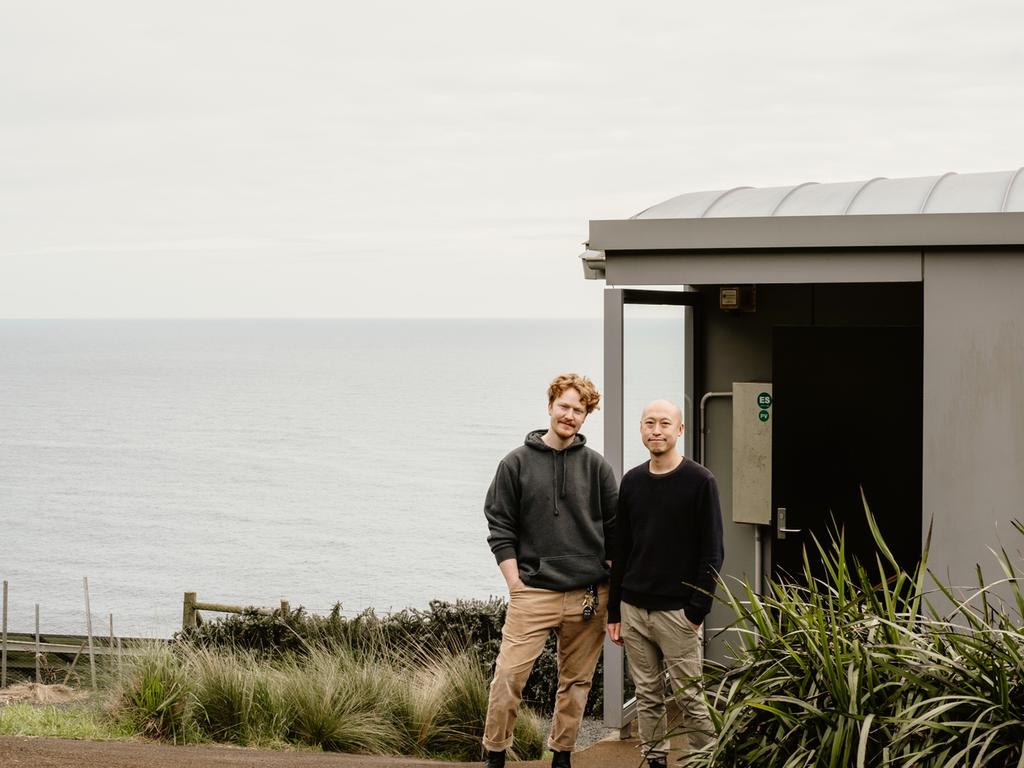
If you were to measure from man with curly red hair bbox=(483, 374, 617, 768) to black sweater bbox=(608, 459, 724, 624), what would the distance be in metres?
0.23

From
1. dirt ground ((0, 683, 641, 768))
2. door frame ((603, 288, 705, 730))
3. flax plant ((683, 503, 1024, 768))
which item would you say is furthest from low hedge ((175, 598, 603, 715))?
flax plant ((683, 503, 1024, 768))

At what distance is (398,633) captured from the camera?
34.9 feet

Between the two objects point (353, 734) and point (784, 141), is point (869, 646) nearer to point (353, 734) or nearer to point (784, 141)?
point (353, 734)

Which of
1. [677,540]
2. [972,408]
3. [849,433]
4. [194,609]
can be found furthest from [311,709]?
[194,609]

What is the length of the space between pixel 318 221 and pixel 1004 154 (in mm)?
73024

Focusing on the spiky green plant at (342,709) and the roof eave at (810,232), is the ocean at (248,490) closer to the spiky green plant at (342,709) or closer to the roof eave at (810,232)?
the spiky green plant at (342,709)

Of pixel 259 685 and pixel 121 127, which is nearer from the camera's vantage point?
pixel 259 685

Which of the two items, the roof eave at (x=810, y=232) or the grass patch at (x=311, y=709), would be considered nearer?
the roof eave at (x=810, y=232)

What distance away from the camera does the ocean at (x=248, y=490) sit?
54.7 m

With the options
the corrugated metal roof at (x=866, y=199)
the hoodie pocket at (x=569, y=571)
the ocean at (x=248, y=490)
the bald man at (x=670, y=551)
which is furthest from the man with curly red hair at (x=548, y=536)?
the ocean at (x=248, y=490)

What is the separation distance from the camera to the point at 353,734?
24.4 feet

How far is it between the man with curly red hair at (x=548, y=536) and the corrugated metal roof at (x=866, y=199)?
1847mm

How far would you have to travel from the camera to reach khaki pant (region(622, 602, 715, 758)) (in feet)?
17.4

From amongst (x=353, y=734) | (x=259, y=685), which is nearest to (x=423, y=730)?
(x=353, y=734)
